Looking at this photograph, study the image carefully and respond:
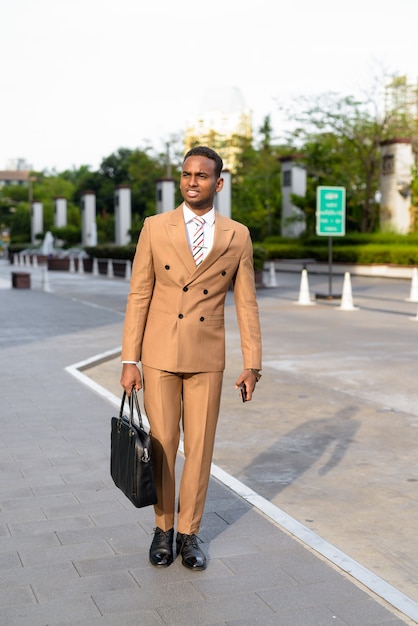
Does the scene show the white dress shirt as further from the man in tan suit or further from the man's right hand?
the man's right hand

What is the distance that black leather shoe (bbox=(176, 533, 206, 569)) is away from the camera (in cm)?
422

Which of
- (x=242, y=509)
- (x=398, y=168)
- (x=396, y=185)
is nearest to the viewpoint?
(x=242, y=509)

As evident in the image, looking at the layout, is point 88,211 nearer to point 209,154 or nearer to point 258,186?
point 258,186

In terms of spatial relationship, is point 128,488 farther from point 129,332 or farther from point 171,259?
point 171,259

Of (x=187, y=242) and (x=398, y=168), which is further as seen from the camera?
(x=398, y=168)

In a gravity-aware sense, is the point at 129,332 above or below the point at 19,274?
above

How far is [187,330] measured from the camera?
4238 mm

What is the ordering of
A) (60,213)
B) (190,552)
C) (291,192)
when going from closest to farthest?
(190,552)
(291,192)
(60,213)

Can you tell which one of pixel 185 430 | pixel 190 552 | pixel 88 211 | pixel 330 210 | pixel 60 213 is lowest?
pixel 190 552

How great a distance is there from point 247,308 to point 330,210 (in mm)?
19552

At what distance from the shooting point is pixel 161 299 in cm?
430

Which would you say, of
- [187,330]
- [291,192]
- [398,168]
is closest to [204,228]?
[187,330]

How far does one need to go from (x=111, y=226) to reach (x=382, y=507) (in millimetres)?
65703

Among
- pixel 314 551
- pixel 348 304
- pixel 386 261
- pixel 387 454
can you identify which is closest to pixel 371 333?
pixel 348 304
